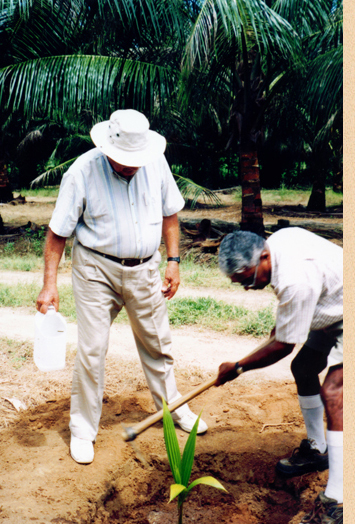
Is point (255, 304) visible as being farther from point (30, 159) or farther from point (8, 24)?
point (30, 159)

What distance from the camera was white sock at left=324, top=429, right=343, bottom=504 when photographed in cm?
218

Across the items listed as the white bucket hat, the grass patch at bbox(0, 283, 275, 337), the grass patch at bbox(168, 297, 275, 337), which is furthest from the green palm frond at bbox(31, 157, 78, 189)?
the white bucket hat

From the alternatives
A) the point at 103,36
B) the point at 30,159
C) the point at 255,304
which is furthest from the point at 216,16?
the point at 30,159

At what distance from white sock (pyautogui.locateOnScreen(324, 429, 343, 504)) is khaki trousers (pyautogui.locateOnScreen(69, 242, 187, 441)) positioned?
3.60 feet

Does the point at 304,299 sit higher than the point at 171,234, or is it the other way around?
the point at 304,299

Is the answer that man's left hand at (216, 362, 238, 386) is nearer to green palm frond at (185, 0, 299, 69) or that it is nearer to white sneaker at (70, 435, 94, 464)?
white sneaker at (70, 435, 94, 464)

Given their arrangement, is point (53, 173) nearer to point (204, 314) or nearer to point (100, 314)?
point (204, 314)

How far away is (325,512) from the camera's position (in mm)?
2205

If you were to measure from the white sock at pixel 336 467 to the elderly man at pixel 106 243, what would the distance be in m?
1.12

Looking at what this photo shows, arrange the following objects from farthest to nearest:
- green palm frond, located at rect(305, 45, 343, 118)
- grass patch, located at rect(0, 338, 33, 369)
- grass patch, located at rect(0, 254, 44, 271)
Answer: grass patch, located at rect(0, 254, 44, 271) → green palm frond, located at rect(305, 45, 343, 118) → grass patch, located at rect(0, 338, 33, 369)

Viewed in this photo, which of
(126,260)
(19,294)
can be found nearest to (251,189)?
(19,294)

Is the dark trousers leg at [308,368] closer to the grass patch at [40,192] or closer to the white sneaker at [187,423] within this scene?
the white sneaker at [187,423]

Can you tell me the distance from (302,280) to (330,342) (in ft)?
2.07

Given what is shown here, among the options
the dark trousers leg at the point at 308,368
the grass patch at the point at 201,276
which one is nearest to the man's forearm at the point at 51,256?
the dark trousers leg at the point at 308,368
